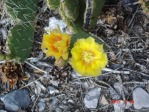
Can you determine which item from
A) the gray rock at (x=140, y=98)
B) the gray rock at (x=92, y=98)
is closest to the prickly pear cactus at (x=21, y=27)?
the gray rock at (x=92, y=98)

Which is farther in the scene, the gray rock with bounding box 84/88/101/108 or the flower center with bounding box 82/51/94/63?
the gray rock with bounding box 84/88/101/108

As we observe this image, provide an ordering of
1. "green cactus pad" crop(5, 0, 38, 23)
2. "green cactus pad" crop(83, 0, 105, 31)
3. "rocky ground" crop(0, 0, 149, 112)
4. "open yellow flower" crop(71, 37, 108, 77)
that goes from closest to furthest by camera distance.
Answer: "green cactus pad" crop(83, 0, 105, 31) → "open yellow flower" crop(71, 37, 108, 77) → "green cactus pad" crop(5, 0, 38, 23) → "rocky ground" crop(0, 0, 149, 112)

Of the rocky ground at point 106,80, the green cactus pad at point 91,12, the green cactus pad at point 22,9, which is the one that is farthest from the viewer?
the rocky ground at point 106,80

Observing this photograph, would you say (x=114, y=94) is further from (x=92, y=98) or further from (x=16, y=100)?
(x=16, y=100)

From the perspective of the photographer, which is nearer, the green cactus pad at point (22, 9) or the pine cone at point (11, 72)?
the green cactus pad at point (22, 9)

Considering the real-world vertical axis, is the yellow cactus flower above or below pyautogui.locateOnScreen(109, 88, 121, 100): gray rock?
above

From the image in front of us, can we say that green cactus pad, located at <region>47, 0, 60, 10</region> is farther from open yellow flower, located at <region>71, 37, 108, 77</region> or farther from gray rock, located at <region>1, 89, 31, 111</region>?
gray rock, located at <region>1, 89, 31, 111</region>

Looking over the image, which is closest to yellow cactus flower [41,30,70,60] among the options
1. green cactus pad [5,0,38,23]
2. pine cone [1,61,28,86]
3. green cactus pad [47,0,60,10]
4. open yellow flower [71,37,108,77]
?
open yellow flower [71,37,108,77]

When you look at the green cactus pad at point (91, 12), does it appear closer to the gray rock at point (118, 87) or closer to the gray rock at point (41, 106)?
the gray rock at point (118, 87)
